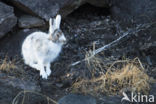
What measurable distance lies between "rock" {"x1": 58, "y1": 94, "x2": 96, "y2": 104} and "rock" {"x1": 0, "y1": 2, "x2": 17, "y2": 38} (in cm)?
198

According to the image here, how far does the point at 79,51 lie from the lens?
5641 mm

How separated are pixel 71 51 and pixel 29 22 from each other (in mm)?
977

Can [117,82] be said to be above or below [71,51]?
below

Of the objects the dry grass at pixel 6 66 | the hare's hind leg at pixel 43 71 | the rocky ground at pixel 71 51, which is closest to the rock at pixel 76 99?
the rocky ground at pixel 71 51

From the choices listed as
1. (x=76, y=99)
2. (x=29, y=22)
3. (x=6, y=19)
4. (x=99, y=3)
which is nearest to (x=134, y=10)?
(x=99, y=3)

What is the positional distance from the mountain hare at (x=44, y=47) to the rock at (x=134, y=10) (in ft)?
6.71

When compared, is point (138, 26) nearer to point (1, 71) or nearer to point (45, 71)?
point (45, 71)

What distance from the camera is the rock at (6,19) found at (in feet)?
17.7

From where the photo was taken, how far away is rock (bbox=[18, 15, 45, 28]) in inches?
226

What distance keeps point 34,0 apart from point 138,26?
2.07m

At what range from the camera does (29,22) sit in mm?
5770

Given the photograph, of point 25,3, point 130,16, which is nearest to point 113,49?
point 130,16

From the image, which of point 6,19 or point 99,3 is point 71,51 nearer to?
point 6,19

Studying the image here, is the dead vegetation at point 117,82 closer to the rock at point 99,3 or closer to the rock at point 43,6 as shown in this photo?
the rock at point 43,6
